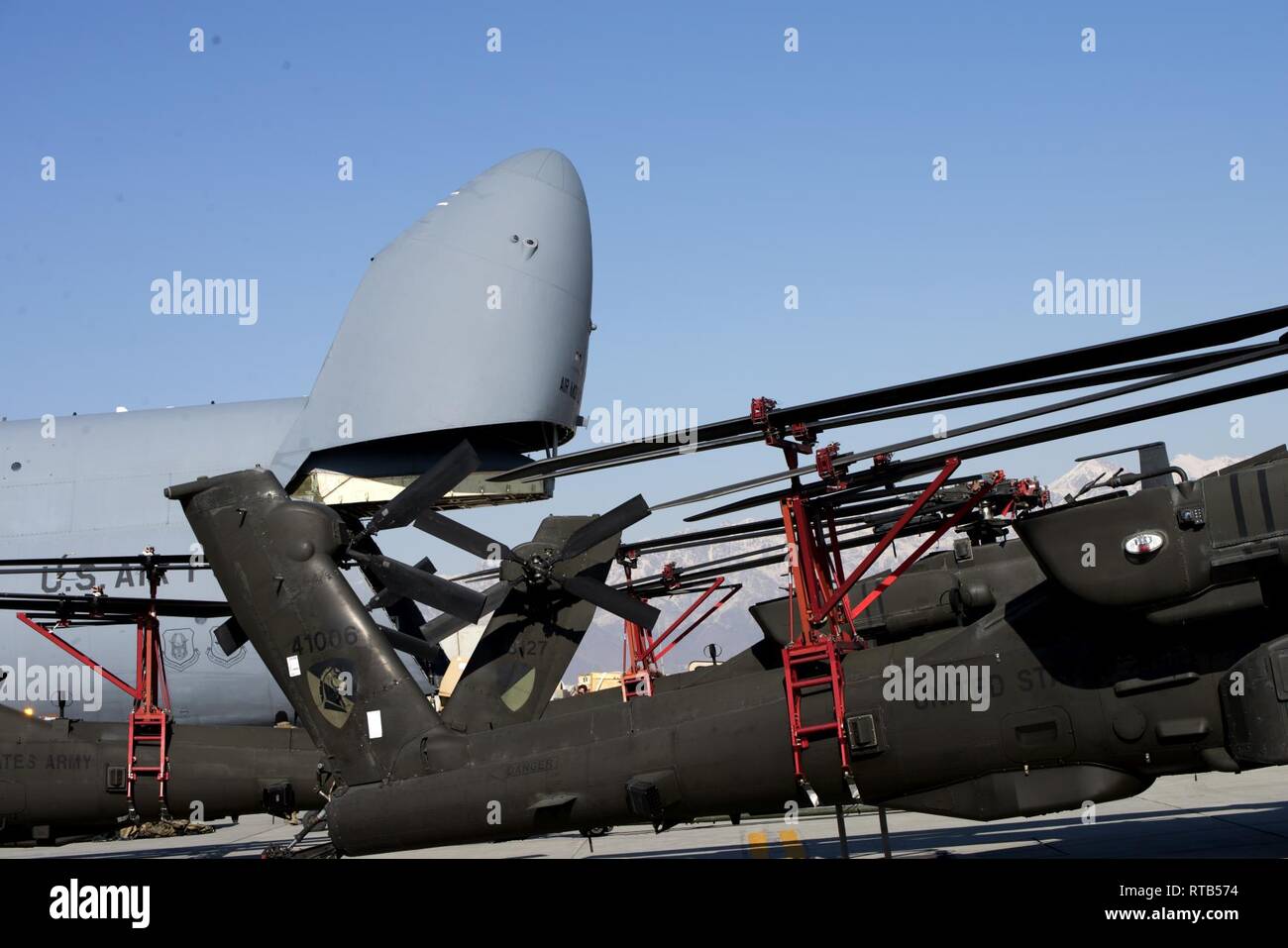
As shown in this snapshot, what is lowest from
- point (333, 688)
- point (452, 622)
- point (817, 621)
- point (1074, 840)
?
point (1074, 840)

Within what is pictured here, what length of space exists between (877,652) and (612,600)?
11.8 feet

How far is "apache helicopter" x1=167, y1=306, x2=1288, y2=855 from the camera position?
9258 mm

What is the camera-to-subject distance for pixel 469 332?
26.4 metres

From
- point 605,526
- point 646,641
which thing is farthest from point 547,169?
point 605,526

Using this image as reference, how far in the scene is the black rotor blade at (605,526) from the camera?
1332 cm

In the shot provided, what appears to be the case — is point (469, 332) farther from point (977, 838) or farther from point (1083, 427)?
point (1083, 427)

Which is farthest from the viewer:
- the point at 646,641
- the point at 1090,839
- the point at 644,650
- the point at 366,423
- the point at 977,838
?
the point at 366,423

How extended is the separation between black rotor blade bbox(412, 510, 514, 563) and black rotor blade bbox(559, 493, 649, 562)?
930 mm

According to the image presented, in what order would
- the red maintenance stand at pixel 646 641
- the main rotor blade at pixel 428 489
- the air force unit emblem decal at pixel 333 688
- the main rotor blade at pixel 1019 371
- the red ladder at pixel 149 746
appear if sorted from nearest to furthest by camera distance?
the main rotor blade at pixel 1019 371 → the main rotor blade at pixel 428 489 → the air force unit emblem decal at pixel 333 688 → the red ladder at pixel 149 746 → the red maintenance stand at pixel 646 641

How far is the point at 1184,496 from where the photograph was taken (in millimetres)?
9258

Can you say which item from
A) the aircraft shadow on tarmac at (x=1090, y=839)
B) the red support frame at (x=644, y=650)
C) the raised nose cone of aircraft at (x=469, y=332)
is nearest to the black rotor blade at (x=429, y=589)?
the aircraft shadow on tarmac at (x=1090, y=839)

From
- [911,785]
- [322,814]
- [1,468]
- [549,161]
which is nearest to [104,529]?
[1,468]

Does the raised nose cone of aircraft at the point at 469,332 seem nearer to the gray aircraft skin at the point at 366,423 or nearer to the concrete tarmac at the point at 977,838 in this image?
the gray aircraft skin at the point at 366,423

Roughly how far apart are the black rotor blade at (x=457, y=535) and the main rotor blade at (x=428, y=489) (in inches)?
8.0
